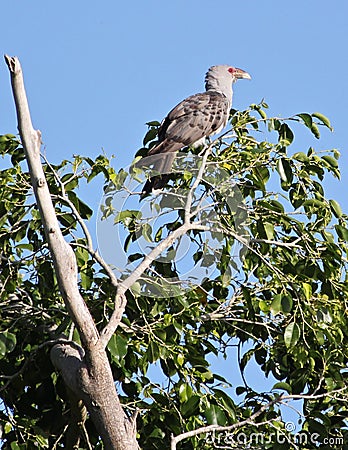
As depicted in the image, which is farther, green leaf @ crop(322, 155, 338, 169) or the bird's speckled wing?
the bird's speckled wing

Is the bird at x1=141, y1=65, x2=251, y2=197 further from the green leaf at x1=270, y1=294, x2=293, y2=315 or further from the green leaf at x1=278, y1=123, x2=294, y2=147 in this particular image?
the green leaf at x1=270, y1=294, x2=293, y2=315

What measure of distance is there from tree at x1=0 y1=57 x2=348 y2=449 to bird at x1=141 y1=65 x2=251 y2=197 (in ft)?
0.38

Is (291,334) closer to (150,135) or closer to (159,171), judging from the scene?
(159,171)

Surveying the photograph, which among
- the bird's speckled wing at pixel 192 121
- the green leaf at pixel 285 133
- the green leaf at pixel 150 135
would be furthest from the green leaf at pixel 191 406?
the green leaf at pixel 150 135

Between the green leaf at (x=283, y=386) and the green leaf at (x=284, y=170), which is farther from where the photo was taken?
the green leaf at (x=284, y=170)

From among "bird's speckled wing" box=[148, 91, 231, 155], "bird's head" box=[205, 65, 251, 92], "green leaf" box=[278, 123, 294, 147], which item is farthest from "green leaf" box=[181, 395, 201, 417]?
"bird's head" box=[205, 65, 251, 92]

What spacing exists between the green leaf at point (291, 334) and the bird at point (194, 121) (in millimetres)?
888

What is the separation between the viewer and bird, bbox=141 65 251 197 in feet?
13.9

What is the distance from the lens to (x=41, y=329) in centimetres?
388

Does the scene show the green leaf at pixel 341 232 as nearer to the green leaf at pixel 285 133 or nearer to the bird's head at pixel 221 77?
the green leaf at pixel 285 133

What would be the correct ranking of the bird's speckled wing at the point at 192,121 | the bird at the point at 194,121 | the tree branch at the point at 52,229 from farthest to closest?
the bird's speckled wing at the point at 192,121
the bird at the point at 194,121
the tree branch at the point at 52,229

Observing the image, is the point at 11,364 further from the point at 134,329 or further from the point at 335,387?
the point at 335,387

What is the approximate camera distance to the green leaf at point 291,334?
11.7 feet

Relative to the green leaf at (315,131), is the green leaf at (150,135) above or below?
above
